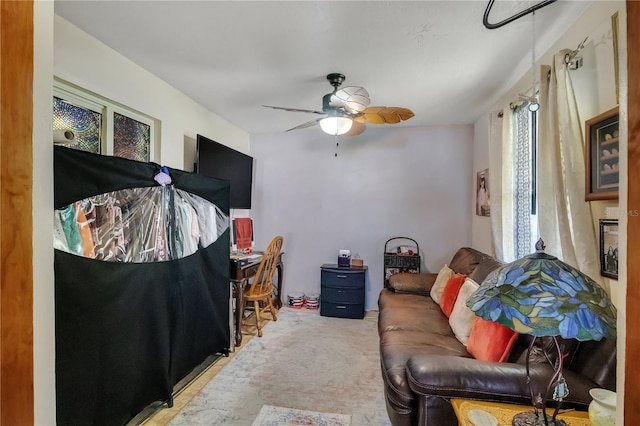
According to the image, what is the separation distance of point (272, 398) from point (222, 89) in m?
2.61

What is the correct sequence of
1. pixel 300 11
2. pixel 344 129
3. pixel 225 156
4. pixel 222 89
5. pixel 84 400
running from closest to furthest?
pixel 84 400
pixel 300 11
pixel 344 129
pixel 222 89
pixel 225 156

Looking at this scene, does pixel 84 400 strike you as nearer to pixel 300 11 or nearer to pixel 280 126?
pixel 300 11

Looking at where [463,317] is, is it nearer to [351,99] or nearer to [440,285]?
[440,285]

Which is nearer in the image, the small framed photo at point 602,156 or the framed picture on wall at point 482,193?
the small framed photo at point 602,156

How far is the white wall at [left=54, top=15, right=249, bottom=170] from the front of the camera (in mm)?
1909

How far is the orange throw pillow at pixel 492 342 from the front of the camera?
166cm

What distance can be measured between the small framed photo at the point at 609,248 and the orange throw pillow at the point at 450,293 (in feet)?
3.82

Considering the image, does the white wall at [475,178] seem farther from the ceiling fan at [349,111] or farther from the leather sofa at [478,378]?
the leather sofa at [478,378]

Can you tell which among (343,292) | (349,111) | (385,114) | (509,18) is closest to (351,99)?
(349,111)

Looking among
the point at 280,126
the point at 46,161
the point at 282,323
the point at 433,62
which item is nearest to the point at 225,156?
the point at 280,126

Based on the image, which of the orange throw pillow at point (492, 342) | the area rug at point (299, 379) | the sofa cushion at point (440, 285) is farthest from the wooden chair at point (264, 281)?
the orange throw pillow at point (492, 342)

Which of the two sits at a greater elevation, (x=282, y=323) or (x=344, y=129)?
(x=344, y=129)

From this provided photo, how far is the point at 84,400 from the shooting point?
1568 millimetres

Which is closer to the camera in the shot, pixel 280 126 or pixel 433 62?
pixel 433 62
